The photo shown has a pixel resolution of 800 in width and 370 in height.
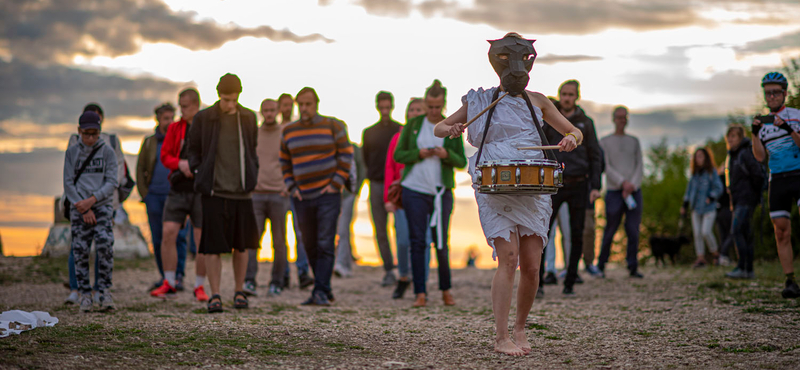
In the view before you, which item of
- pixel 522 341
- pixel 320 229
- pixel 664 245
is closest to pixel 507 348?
pixel 522 341

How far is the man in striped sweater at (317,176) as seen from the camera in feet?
28.6

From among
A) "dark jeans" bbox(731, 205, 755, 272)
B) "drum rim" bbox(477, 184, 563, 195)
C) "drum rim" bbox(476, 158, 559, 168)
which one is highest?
"drum rim" bbox(476, 158, 559, 168)

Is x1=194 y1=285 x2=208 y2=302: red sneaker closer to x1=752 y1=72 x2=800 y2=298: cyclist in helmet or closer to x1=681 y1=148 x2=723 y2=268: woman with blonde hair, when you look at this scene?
x1=752 y1=72 x2=800 y2=298: cyclist in helmet

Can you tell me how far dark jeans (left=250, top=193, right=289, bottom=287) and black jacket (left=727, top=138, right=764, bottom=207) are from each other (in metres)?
6.63

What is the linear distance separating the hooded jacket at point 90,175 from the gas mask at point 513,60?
4.60 metres

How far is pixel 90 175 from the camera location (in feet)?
25.8

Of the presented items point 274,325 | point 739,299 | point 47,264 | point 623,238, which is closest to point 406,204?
point 274,325

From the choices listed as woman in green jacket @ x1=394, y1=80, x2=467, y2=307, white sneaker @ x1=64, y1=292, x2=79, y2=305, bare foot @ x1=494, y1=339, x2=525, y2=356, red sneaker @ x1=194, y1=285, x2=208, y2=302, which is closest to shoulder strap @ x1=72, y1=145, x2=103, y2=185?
white sneaker @ x1=64, y1=292, x2=79, y2=305

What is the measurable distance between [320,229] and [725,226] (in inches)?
385

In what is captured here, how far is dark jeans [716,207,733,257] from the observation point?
48.4 ft

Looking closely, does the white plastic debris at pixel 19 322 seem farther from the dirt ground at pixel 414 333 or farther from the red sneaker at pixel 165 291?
the red sneaker at pixel 165 291

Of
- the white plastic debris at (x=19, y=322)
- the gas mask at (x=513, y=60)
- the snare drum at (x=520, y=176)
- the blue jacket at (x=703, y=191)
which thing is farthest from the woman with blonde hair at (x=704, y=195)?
the white plastic debris at (x=19, y=322)

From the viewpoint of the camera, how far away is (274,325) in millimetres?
6629

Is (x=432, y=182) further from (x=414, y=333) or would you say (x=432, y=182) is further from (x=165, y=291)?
(x=165, y=291)
